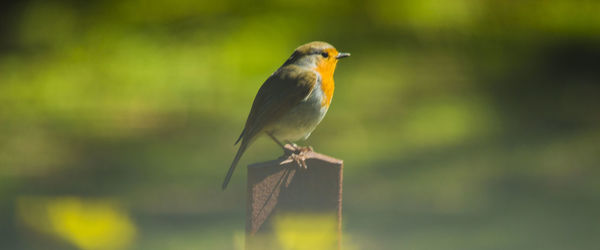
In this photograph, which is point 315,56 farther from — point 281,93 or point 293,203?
point 293,203

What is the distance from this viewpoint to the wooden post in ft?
4.66

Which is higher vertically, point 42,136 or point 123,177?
point 42,136

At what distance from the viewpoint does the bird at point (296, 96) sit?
150 cm

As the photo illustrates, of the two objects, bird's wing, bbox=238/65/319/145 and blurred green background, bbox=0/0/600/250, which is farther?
blurred green background, bbox=0/0/600/250

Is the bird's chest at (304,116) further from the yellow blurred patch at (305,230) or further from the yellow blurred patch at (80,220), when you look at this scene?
the yellow blurred patch at (80,220)

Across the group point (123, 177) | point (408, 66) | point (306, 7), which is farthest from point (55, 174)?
point (408, 66)

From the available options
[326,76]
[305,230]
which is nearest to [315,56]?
[326,76]

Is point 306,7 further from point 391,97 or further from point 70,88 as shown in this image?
point 70,88

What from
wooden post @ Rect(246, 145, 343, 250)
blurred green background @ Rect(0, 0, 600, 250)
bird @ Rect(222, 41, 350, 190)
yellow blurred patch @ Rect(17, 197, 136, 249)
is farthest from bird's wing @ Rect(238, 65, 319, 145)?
blurred green background @ Rect(0, 0, 600, 250)

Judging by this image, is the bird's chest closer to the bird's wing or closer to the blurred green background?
the bird's wing

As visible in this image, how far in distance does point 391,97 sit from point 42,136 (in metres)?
2.33

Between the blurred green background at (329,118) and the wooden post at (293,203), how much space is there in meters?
0.95

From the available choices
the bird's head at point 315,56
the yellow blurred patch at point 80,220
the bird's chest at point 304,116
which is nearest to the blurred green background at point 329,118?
the yellow blurred patch at point 80,220

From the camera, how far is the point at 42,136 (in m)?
4.32
